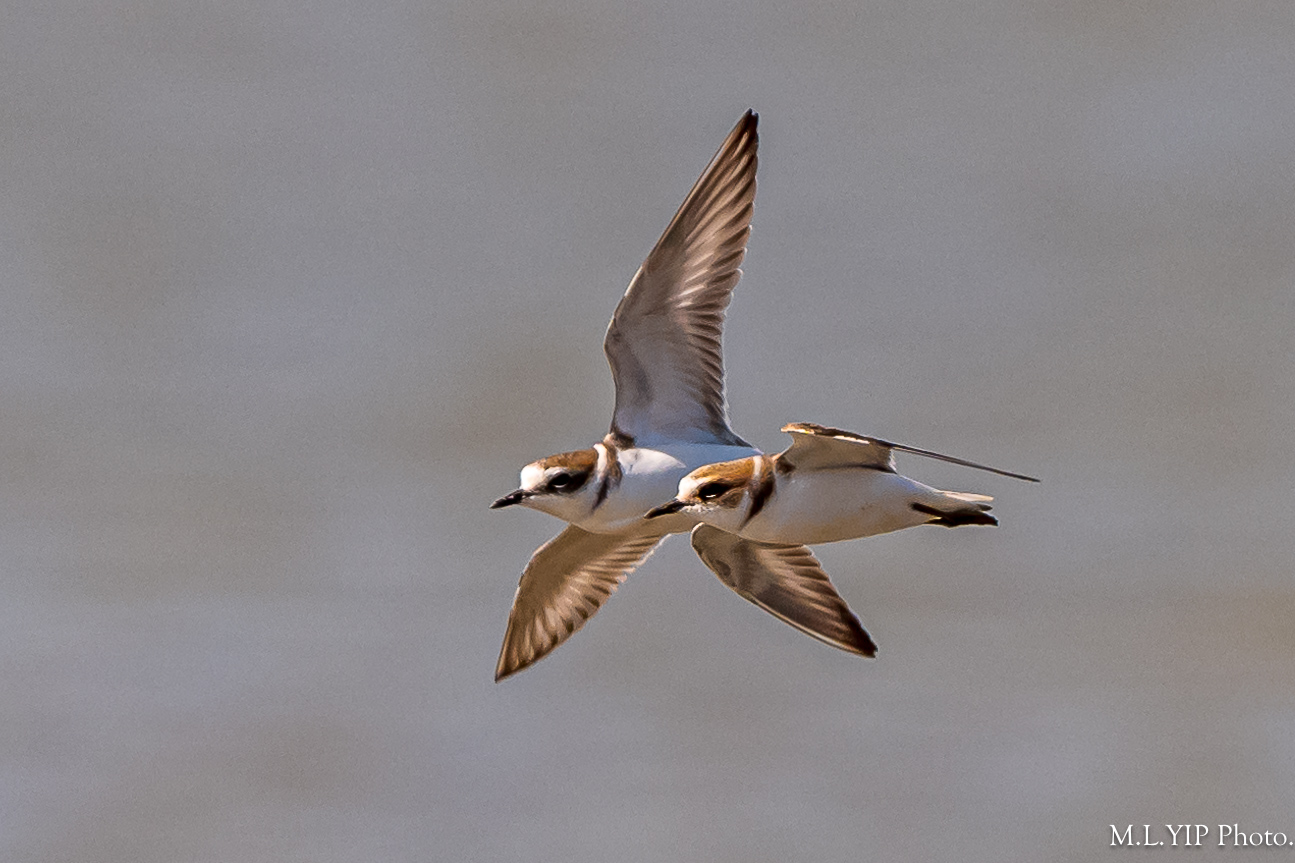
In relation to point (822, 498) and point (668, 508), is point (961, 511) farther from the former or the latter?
point (668, 508)

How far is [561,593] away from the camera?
600cm

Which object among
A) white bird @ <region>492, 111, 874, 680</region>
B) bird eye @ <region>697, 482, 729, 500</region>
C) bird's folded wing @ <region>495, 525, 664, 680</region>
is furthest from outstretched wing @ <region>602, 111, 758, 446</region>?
bird eye @ <region>697, 482, 729, 500</region>

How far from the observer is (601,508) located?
17.1ft

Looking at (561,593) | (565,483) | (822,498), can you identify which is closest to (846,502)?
(822,498)

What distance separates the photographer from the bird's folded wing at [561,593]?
5.93 metres

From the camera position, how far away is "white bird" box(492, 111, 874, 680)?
17.1 ft

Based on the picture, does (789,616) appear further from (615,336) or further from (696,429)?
(615,336)

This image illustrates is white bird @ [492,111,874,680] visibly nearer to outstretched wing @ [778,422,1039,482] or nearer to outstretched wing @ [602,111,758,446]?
outstretched wing @ [602,111,758,446]

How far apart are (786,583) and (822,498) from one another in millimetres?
1121

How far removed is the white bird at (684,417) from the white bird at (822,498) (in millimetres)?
538

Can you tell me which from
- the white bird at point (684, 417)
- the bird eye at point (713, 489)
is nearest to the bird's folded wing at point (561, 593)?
the white bird at point (684, 417)

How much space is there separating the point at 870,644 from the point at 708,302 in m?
1.10

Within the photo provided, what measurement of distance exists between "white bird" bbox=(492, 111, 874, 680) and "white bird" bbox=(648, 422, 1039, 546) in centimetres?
54

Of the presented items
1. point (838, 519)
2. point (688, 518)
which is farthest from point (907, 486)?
point (688, 518)
